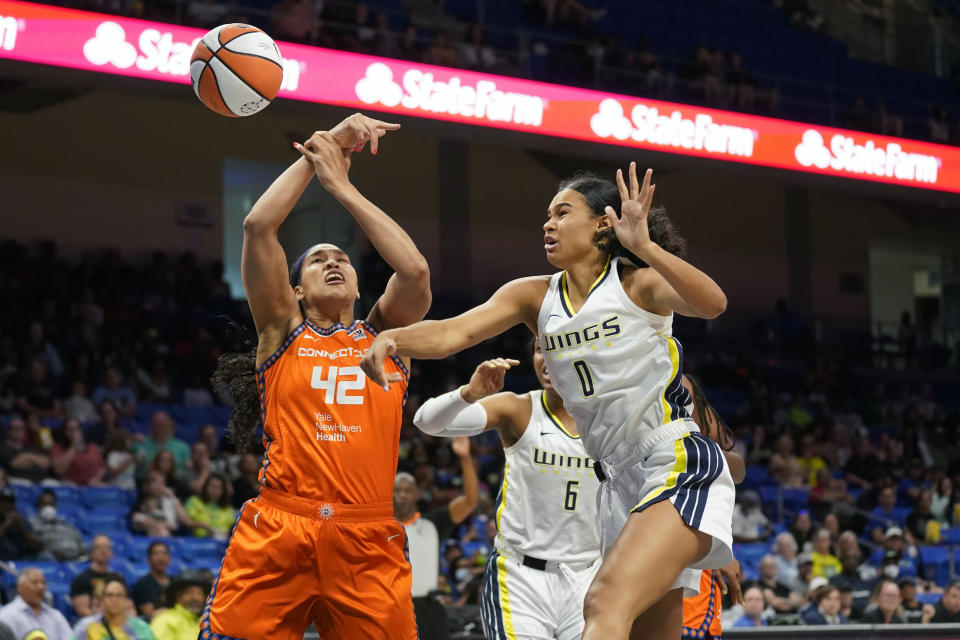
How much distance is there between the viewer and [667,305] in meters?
3.91

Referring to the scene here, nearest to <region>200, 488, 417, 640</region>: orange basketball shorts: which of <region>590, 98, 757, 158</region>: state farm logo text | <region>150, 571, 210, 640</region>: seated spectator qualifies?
<region>150, 571, 210, 640</region>: seated spectator

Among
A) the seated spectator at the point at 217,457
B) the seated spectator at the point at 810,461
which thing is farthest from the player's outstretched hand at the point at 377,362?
the seated spectator at the point at 810,461

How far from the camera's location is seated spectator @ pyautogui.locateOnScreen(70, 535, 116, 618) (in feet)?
28.5

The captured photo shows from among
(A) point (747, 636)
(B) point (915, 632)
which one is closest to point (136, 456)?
(A) point (747, 636)

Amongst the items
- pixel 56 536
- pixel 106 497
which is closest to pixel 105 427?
pixel 106 497

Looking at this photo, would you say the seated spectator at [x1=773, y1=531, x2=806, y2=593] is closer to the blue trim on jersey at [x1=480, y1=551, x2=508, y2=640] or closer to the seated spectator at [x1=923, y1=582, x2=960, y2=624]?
the seated spectator at [x1=923, y1=582, x2=960, y2=624]

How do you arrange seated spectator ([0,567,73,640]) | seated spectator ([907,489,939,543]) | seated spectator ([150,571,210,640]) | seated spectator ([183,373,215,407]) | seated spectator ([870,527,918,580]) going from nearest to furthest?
seated spectator ([0,567,73,640]) < seated spectator ([150,571,210,640]) < seated spectator ([870,527,918,580]) < seated spectator ([183,373,215,407]) < seated spectator ([907,489,939,543])

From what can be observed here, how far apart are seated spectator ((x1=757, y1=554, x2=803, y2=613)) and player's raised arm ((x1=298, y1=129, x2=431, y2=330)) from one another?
7.79 m

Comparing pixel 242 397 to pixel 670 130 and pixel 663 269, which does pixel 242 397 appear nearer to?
pixel 663 269

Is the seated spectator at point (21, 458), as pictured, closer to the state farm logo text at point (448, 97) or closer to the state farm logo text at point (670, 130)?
the state farm logo text at point (448, 97)

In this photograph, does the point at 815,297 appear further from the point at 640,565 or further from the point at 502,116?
the point at 640,565

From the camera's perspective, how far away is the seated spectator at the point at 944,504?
15.4m

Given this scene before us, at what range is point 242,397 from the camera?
4703 millimetres

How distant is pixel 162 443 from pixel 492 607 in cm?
722
